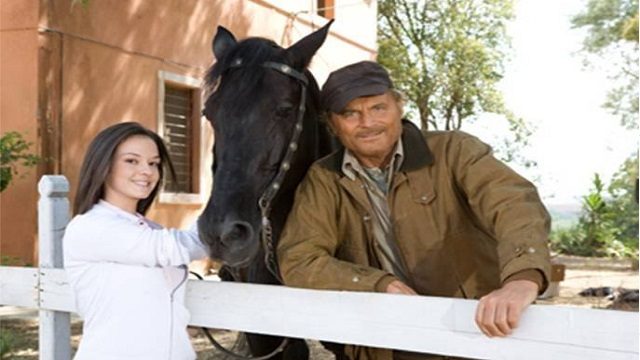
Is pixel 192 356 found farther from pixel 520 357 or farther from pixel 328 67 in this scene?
pixel 328 67

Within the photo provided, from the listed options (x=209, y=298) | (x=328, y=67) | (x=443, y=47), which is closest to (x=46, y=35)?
(x=328, y=67)

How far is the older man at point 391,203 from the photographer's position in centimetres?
225

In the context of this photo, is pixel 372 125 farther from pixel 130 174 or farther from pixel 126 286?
pixel 126 286

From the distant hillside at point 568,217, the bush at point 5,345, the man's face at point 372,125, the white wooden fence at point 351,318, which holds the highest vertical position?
the man's face at point 372,125

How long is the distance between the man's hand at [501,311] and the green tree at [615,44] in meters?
17.6

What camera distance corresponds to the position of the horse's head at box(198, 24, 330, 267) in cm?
222

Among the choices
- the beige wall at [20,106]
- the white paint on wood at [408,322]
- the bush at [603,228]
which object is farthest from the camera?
the bush at [603,228]

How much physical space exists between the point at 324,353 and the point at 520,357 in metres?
4.95

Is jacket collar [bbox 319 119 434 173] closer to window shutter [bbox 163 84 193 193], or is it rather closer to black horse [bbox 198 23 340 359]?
black horse [bbox 198 23 340 359]

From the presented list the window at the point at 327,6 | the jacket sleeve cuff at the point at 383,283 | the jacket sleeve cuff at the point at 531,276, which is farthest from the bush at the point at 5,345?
the window at the point at 327,6

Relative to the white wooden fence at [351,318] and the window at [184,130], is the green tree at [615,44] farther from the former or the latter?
the white wooden fence at [351,318]

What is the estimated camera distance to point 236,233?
2201 mm

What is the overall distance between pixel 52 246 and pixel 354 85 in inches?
44.3

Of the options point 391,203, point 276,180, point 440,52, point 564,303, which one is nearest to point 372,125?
point 391,203
